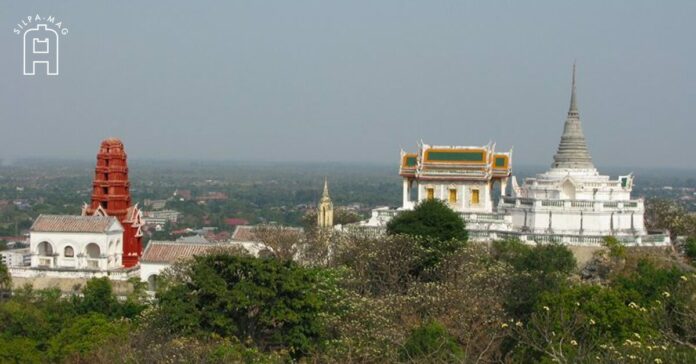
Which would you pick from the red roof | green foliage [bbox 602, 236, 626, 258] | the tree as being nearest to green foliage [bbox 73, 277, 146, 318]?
the tree

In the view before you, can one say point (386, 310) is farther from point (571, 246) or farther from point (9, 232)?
point (9, 232)

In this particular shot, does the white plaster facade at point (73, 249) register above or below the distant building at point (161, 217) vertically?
above

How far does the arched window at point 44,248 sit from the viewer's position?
46375 millimetres

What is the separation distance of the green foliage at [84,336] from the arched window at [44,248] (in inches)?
618

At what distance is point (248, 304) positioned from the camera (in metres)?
27.1

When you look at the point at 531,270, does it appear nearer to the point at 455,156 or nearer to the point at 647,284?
the point at 647,284

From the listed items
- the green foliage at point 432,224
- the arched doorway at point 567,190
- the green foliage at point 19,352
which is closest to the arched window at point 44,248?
the green foliage at point 19,352

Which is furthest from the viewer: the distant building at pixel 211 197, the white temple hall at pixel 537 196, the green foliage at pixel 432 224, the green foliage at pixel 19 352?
the distant building at pixel 211 197

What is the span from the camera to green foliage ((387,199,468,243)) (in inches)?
1550

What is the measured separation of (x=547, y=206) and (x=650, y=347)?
25.8 m

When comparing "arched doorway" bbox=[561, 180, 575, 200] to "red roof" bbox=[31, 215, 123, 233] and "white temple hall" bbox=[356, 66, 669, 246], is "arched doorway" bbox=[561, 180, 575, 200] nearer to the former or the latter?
"white temple hall" bbox=[356, 66, 669, 246]

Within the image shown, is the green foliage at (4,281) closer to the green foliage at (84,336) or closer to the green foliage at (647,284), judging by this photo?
the green foliage at (84,336)

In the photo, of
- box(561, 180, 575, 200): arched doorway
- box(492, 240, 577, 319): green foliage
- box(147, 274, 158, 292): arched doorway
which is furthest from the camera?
box(561, 180, 575, 200): arched doorway

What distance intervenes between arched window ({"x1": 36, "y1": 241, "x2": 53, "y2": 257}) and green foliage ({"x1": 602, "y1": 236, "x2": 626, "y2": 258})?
25186 millimetres
